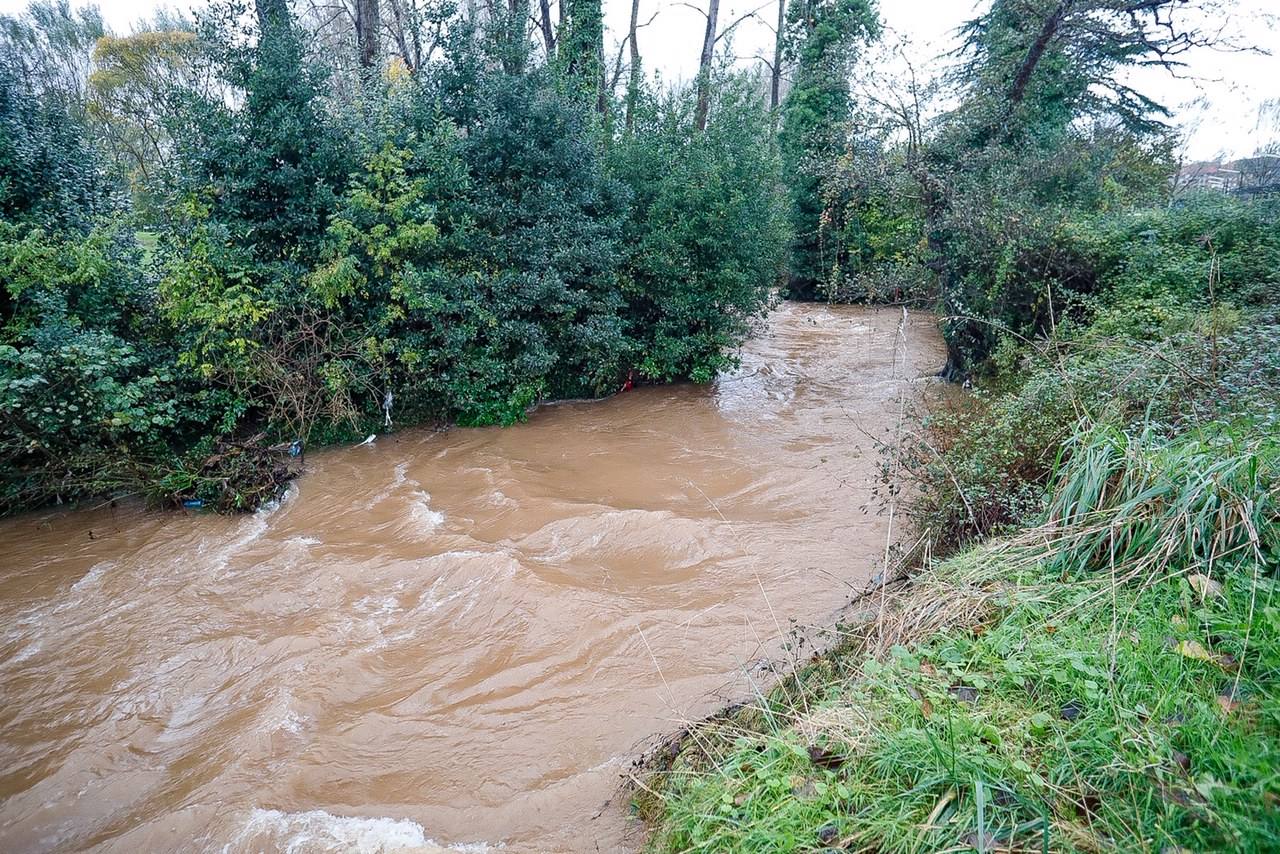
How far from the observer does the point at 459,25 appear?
9023 mm

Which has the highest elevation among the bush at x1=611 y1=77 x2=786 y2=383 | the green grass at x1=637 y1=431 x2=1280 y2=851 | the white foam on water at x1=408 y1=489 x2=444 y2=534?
the bush at x1=611 y1=77 x2=786 y2=383

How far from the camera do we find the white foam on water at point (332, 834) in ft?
10.5

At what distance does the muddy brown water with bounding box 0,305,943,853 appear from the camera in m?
3.51

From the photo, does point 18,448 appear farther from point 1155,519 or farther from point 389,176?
point 1155,519

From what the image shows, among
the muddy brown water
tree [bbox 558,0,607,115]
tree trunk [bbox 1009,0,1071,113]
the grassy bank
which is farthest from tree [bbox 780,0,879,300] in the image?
the grassy bank

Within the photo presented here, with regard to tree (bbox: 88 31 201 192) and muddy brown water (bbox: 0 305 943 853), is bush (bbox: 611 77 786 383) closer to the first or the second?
muddy brown water (bbox: 0 305 943 853)

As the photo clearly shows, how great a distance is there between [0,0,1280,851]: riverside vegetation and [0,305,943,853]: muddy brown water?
0.73 m

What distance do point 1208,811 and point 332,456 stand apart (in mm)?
8990

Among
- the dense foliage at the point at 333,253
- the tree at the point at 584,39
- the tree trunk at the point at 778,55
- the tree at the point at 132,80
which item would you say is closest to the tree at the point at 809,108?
the tree trunk at the point at 778,55

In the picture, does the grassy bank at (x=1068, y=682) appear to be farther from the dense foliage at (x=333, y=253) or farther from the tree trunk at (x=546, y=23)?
the tree trunk at (x=546, y=23)

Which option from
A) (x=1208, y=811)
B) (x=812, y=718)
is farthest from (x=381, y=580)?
(x=1208, y=811)

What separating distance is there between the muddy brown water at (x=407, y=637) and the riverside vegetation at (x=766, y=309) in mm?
728

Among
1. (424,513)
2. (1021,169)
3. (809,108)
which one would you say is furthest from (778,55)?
(424,513)

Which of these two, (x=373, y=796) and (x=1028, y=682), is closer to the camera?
(x=1028, y=682)
